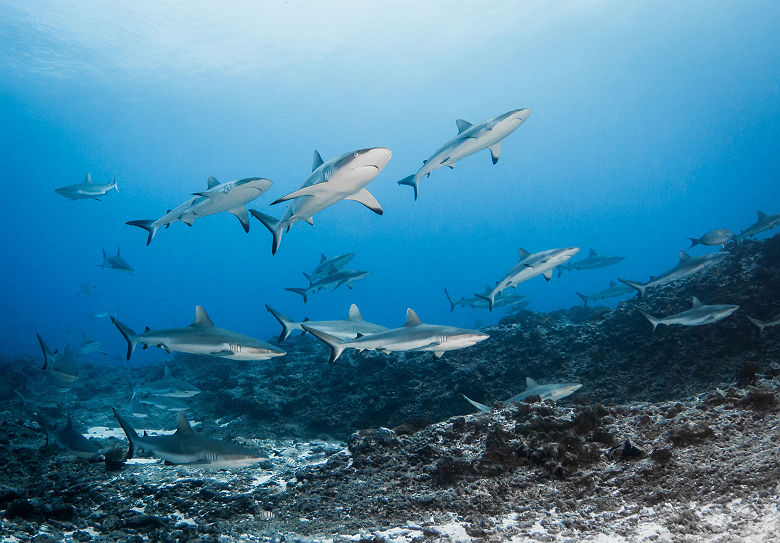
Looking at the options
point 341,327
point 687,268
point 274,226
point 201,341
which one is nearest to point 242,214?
point 274,226

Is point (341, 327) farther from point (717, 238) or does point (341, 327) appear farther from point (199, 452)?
point (717, 238)

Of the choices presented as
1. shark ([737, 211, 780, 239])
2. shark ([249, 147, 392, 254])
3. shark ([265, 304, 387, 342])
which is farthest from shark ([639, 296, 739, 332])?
shark ([737, 211, 780, 239])

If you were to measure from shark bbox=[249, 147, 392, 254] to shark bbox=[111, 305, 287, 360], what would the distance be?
1683 millimetres

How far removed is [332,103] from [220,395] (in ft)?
166

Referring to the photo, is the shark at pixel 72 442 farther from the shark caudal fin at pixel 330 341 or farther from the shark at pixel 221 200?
→ the shark caudal fin at pixel 330 341

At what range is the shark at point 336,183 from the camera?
15.6ft

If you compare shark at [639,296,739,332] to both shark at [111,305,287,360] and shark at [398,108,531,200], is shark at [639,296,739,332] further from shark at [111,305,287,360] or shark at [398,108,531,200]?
shark at [111,305,287,360]

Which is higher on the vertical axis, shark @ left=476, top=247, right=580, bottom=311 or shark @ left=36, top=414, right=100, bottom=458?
shark @ left=476, top=247, right=580, bottom=311

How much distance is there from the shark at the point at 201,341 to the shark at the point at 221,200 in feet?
5.81

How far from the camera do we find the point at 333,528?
3426 mm

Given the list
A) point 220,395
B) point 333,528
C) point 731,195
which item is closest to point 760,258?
point 333,528

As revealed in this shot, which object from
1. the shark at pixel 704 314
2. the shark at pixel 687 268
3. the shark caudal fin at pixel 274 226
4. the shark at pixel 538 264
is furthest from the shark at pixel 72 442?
the shark at pixel 687 268

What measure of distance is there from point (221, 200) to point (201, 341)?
2.37 meters

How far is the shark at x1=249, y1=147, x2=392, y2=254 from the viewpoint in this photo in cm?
477
